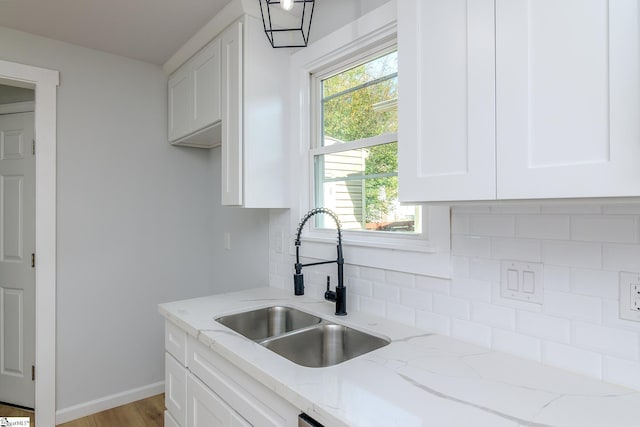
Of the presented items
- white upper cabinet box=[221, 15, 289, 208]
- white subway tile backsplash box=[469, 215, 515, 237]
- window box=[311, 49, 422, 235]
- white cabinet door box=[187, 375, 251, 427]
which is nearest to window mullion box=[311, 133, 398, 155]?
window box=[311, 49, 422, 235]

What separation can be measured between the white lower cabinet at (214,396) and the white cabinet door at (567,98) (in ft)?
2.75

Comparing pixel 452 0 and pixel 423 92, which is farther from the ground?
pixel 452 0

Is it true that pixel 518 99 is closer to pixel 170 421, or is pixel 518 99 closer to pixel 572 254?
pixel 572 254

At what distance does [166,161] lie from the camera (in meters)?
2.77

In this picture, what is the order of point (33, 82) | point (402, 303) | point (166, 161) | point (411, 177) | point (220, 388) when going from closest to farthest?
1. point (411, 177)
2. point (220, 388)
3. point (402, 303)
4. point (33, 82)
5. point (166, 161)

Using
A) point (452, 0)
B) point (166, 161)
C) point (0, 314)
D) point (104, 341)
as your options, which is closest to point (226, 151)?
point (166, 161)

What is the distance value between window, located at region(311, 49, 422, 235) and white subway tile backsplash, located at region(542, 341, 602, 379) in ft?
1.99

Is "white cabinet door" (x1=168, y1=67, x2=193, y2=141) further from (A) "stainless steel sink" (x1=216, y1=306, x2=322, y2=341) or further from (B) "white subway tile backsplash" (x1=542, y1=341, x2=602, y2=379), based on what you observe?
(B) "white subway tile backsplash" (x1=542, y1=341, x2=602, y2=379)

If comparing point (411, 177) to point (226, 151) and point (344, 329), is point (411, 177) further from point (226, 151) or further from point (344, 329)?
point (226, 151)

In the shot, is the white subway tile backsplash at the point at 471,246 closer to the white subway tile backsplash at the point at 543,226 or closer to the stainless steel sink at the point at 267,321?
the white subway tile backsplash at the point at 543,226

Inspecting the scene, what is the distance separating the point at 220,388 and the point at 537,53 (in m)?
1.37

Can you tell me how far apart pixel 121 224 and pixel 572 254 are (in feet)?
8.60

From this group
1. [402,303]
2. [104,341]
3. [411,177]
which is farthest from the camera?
[104,341]

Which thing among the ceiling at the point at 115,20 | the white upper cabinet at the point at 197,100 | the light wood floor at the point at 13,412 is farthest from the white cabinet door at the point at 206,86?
the light wood floor at the point at 13,412
